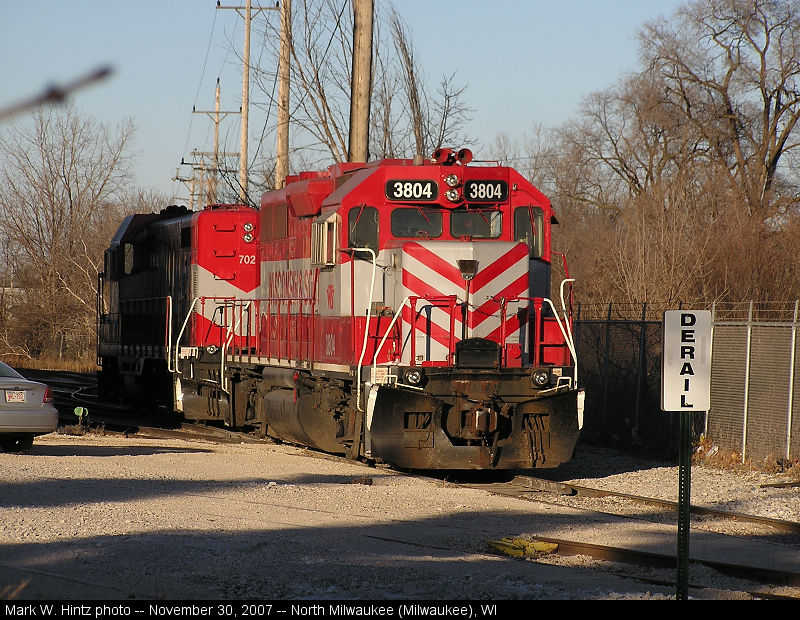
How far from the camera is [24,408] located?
1395 centimetres

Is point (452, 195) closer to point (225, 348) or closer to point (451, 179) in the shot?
point (451, 179)

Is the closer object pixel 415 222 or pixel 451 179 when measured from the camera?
pixel 451 179

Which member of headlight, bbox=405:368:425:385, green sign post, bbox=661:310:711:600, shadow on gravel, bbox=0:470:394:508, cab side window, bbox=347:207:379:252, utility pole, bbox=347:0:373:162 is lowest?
shadow on gravel, bbox=0:470:394:508

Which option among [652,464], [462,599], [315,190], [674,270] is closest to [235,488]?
[315,190]

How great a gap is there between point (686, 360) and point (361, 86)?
40.3 feet

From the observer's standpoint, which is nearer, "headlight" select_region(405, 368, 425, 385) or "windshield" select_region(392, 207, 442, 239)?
"headlight" select_region(405, 368, 425, 385)

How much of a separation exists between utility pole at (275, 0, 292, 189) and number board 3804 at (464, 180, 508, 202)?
9.51 m

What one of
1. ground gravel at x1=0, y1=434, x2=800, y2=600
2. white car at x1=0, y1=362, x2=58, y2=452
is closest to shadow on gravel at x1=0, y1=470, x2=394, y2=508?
ground gravel at x1=0, y1=434, x2=800, y2=600

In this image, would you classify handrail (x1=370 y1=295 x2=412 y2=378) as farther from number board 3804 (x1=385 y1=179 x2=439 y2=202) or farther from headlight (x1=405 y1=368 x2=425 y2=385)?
number board 3804 (x1=385 y1=179 x2=439 y2=202)

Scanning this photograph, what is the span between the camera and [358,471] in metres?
13.8

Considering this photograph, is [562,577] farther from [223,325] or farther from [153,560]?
[223,325]

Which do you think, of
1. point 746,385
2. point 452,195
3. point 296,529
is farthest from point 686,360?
point 746,385

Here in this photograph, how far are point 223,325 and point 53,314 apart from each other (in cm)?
3089

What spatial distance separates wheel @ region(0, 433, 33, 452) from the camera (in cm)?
1452
